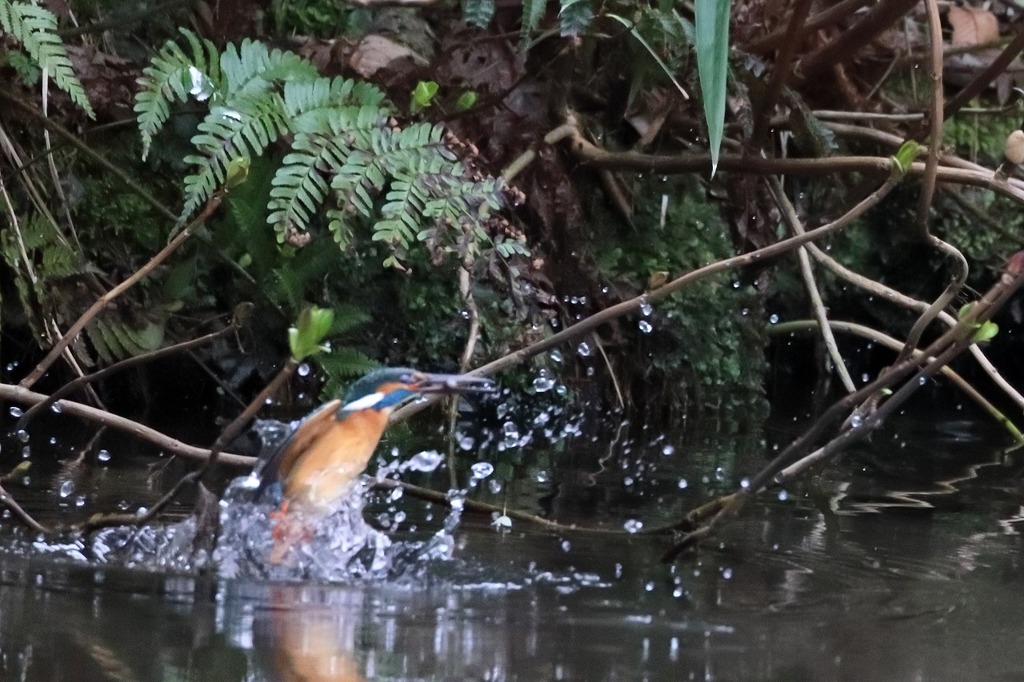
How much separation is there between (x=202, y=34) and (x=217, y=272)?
0.81 m

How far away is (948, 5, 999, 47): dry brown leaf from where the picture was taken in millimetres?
5660

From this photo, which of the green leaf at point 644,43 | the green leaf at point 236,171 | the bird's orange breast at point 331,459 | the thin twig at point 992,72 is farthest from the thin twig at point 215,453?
the thin twig at point 992,72

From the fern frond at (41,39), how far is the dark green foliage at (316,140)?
0.68 ft

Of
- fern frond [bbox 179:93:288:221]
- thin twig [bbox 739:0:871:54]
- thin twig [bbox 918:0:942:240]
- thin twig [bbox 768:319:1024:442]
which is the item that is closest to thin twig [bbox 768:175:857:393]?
thin twig [bbox 768:319:1024:442]

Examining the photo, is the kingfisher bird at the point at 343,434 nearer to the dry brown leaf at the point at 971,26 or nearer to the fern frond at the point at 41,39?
the fern frond at the point at 41,39

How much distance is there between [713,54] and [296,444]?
40.1 inches

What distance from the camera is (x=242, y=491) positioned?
258 cm

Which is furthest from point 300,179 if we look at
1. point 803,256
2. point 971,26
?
point 971,26

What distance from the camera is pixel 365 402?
2418 millimetres

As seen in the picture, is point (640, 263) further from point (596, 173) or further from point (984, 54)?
point (984, 54)

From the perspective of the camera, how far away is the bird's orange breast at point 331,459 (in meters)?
2.41

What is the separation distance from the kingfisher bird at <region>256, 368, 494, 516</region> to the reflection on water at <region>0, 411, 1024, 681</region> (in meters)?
0.19

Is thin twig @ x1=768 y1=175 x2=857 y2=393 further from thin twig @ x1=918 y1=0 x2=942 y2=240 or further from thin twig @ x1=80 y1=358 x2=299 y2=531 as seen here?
thin twig @ x1=80 y1=358 x2=299 y2=531

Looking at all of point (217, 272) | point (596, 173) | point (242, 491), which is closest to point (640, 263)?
point (596, 173)
